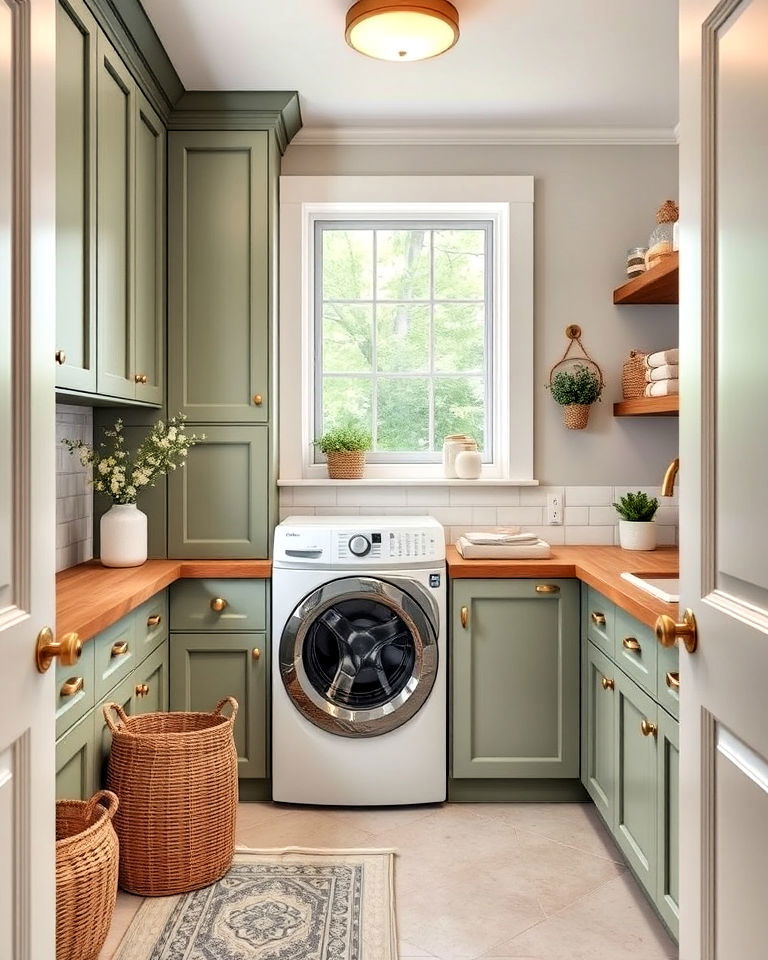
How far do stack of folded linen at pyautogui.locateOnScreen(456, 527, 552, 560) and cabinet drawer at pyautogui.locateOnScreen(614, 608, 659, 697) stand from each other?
0.56 metres

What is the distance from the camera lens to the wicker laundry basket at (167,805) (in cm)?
228

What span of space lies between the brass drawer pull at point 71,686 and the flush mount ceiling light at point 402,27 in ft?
6.41

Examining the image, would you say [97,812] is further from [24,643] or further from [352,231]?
[352,231]

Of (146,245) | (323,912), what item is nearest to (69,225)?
(146,245)

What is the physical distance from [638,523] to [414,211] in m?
1.57

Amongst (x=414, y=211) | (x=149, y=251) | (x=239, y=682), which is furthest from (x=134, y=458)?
(x=414, y=211)

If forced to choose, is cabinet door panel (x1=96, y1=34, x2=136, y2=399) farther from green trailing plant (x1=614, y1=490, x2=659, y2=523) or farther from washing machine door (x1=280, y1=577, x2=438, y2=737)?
green trailing plant (x1=614, y1=490, x2=659, y2=523)

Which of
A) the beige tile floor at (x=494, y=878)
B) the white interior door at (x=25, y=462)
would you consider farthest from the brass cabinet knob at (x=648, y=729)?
the white interior door at (x=25, y=462)

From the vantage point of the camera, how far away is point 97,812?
203 cm

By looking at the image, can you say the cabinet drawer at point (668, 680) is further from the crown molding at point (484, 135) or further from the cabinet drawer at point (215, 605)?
the crown molding at point (484, 135)

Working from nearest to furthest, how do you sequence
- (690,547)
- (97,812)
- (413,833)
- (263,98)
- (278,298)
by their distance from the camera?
(690,547) → (97,812) → (413,833) → (263,98) → (278,298)

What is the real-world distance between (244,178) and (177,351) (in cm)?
69

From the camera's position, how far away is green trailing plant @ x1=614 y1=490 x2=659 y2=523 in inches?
129

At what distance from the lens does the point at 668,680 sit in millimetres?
1988
